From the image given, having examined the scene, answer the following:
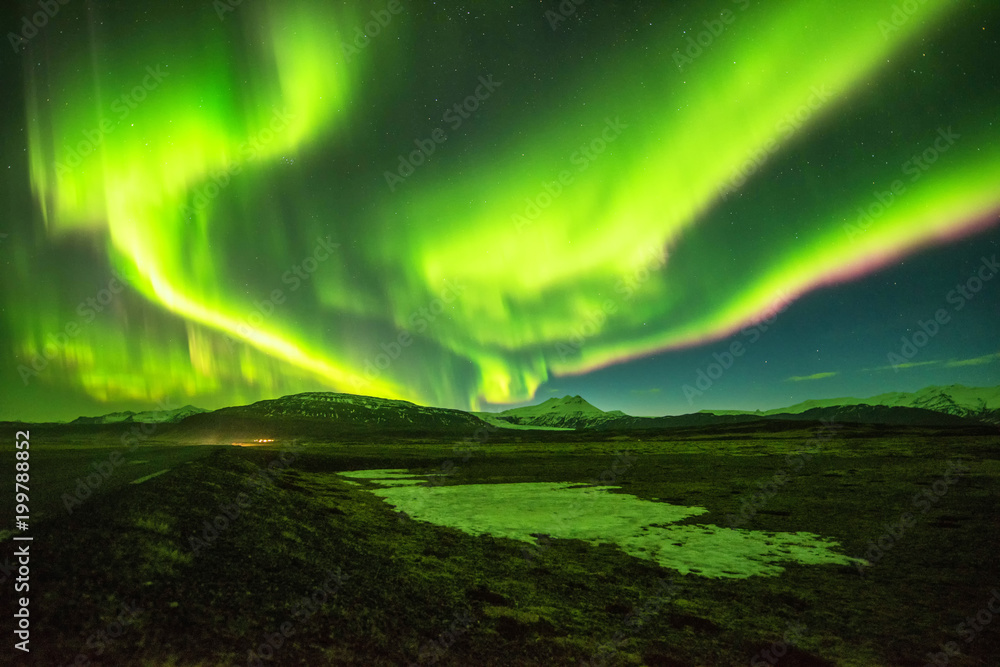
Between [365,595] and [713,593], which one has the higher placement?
[365,595]

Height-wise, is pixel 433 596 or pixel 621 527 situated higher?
pixel 433 596

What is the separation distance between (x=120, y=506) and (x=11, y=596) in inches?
200

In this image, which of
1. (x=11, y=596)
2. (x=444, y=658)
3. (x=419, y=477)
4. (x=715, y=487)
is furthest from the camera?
(x=419, y=477)

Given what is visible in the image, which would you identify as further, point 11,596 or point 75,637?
point 11,596

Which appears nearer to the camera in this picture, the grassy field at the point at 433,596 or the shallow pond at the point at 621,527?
the grassy field at the point at 433,596

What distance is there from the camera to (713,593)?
493 inches

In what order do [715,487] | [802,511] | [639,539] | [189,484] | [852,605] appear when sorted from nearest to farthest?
1. [852,605]
2. [189,484]
3. [639,539]
4. [802,511]
5. [715,487]

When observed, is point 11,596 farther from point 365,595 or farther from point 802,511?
point 802,511

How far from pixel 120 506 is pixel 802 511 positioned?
31.6 meters

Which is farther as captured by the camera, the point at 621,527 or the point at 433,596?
the point at 621,527

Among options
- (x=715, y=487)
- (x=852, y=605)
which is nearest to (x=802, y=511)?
(x=715, y=487)

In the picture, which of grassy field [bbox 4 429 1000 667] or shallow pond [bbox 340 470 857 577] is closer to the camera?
grassy field [bbox 4 429 1000 667]

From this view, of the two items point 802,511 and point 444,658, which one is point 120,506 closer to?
point 444,658

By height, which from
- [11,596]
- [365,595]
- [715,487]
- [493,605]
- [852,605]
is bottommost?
[715,487]
